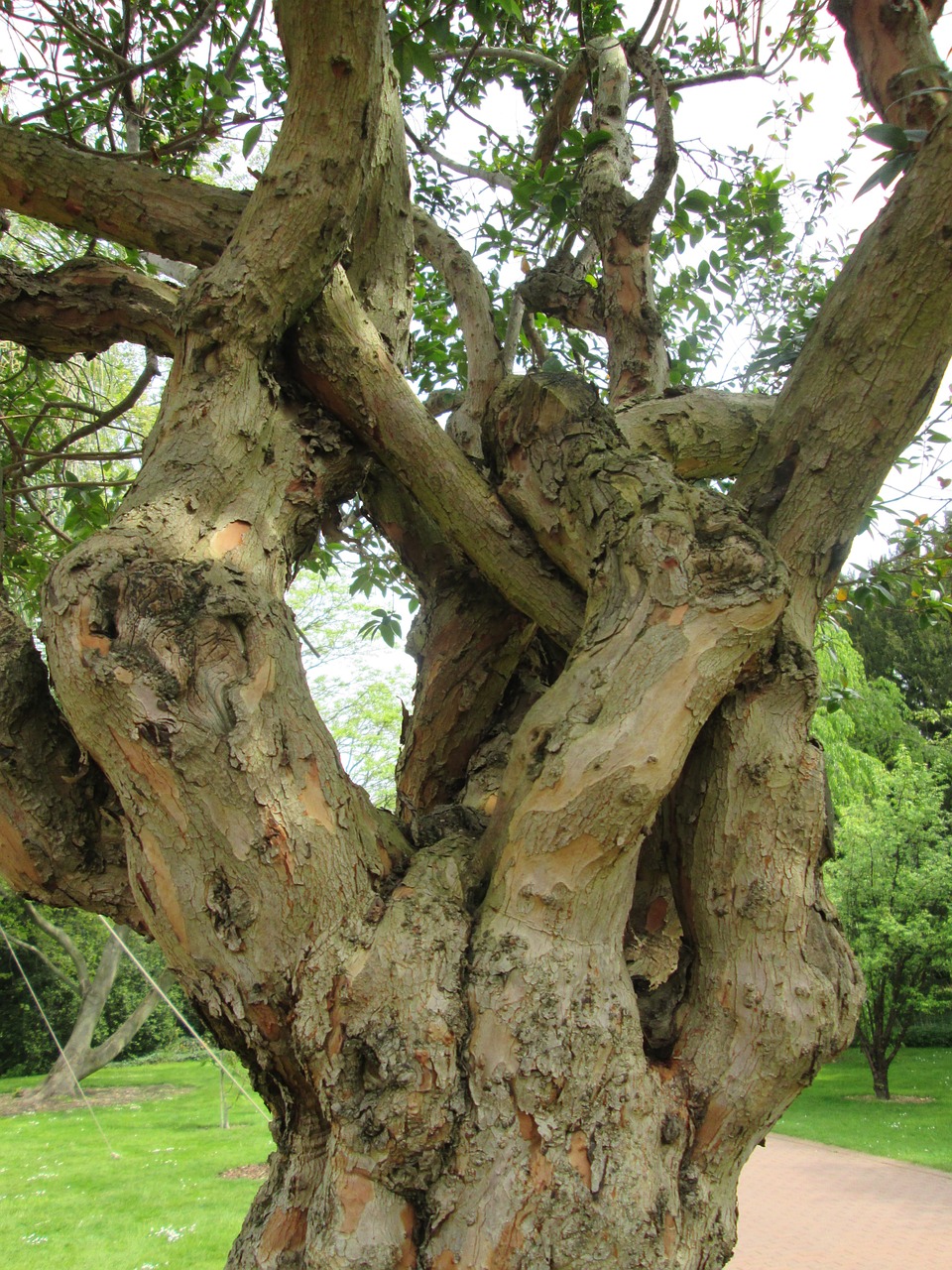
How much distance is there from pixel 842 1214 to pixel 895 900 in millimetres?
5989

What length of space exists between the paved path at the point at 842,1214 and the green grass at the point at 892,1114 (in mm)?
549

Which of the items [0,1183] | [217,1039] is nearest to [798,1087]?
[217,1039]

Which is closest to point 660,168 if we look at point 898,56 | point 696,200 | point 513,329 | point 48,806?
point 696,200

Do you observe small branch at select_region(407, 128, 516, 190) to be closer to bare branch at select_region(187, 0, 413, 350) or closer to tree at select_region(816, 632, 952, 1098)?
bare branch at select_region(187, 0, 413, 350)

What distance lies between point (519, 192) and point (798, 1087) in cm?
336

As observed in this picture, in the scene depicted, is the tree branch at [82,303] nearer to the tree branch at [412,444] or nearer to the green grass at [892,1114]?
the tree branch at [412,444]

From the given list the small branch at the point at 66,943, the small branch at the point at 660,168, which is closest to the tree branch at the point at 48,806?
the small branch at the point at 660,168

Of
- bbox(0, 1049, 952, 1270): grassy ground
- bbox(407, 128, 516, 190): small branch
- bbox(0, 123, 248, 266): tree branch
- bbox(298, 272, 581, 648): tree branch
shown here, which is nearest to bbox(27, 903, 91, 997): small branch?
bbox(0, 1049, 952, 1270): grassy ground

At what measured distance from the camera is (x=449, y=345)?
559 centimetres

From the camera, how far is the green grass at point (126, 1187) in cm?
758

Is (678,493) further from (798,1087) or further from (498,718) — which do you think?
(798,1087)

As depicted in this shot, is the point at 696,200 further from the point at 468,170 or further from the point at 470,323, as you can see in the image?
the point at 468,170

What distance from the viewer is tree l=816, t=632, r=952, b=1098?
1305 cm

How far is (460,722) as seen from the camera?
8.48 feet
